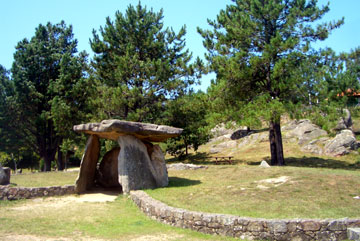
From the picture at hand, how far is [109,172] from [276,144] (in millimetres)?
10651

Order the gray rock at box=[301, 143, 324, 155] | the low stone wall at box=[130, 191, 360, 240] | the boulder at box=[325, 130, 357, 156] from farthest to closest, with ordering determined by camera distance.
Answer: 1. the gray rock at box=[301, 143, 324, 155]
2. the boulder at box=[325, 130, 357, 156]
3. the low stone wall at box=[130, 191, 360, 240]

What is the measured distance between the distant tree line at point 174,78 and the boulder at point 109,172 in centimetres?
612

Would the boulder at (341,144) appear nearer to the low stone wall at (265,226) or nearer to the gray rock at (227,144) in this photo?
the gray rock at (227,144)

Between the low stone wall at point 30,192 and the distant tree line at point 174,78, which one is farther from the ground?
the distant tree line at point 174,78

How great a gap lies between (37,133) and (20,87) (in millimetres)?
4627

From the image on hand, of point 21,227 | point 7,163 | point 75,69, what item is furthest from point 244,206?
point 7,163

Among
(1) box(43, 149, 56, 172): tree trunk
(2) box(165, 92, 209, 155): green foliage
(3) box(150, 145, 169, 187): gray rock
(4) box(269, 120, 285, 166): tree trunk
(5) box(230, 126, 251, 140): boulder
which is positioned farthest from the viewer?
(5) box(230, 126, 251, 140): boulder

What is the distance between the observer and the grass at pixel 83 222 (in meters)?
7.54

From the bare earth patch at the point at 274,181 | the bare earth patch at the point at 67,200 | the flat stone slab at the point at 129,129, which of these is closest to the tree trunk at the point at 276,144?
the bare earth patch at the point at 274,181

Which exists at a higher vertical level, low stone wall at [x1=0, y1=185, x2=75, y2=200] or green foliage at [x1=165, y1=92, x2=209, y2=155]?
green foliage at [x1=165, y1=92, x2=209, y2=155]

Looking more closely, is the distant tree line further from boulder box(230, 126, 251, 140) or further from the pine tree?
boulder box(230, 126, 251, 140)

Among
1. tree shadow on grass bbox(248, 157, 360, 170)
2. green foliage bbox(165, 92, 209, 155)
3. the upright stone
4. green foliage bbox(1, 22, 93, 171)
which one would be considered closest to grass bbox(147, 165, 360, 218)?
the upright stone

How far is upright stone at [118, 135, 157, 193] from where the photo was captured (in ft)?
42.4

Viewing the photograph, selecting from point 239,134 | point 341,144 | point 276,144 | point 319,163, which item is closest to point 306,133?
point 341,144
